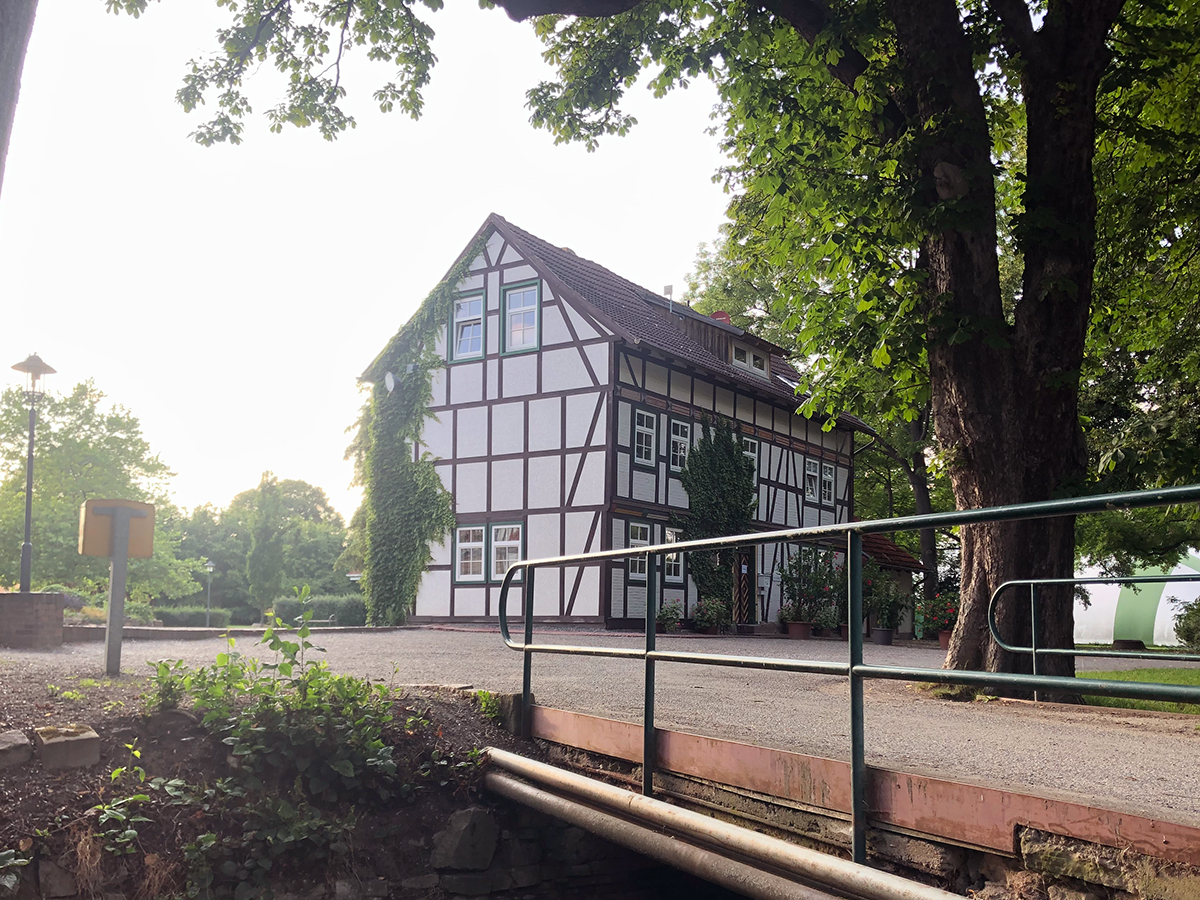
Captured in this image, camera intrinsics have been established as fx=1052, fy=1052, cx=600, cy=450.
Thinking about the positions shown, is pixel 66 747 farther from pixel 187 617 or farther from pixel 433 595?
pixel 187 617

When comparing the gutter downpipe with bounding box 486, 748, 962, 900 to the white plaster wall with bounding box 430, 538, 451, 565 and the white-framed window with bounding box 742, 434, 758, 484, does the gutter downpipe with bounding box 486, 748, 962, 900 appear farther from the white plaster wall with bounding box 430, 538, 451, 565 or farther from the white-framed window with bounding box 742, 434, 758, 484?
the white-framed window with bounding box 742, 434, 758, 484

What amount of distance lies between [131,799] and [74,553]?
115ft

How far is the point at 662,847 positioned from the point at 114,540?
17.1 feet

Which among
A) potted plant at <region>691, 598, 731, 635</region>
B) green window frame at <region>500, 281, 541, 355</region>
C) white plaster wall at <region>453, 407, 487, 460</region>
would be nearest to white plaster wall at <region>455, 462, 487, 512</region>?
white plaster wall at <region>453, 407, 487, 460</region>

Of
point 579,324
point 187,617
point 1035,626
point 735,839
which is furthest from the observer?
point 187,617

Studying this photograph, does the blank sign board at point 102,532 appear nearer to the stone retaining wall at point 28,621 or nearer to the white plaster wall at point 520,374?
the stone retaining wall at point 28,621

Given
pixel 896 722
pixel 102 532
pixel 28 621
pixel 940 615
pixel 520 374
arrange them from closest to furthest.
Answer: pixel 896 722, pixel 102 532, pixel 28 621, pixel 940 615, pixel 520 374

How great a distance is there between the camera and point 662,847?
470 cm

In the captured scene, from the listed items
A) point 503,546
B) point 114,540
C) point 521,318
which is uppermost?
point 521,318

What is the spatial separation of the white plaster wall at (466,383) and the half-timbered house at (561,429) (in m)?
0.03

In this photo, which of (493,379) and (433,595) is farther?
(433,595)

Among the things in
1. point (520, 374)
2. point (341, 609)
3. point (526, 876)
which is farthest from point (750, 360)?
point (526, 876)

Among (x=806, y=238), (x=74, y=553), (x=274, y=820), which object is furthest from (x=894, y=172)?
(x=74, y=553)

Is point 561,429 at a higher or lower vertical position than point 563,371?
lower
